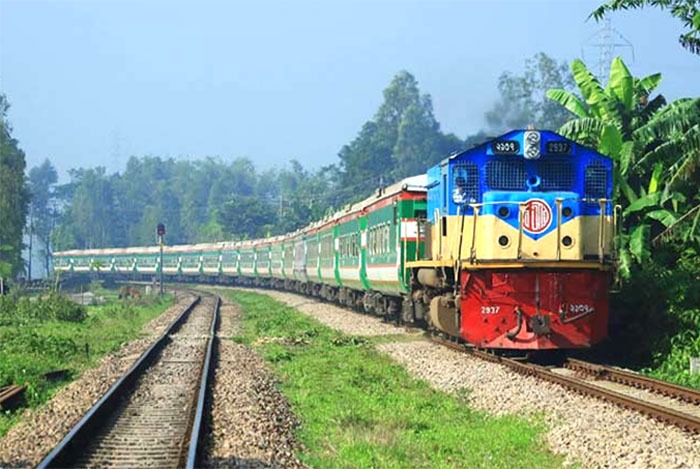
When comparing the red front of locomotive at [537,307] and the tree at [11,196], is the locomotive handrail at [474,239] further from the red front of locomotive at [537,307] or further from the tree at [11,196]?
the tree at [11,196]

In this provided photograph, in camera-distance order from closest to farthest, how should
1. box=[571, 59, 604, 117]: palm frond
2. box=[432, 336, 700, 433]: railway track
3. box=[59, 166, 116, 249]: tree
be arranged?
box=[432, 336, 700, 433]: railway track → box=[571, 59, 604, 117]: palm frond → box=[59, 166, 116, 249]: tree

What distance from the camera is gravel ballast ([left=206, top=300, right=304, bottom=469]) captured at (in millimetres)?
9898

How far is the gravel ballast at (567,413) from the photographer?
371 inches

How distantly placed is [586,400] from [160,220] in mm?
151575

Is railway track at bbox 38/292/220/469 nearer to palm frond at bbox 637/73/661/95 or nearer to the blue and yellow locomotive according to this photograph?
the blue and yellow locomotive

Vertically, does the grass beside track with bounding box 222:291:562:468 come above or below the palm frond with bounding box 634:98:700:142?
→ below

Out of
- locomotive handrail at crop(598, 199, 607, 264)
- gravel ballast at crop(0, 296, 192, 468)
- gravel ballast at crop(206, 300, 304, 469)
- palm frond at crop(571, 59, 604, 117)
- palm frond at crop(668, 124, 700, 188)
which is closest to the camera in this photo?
gravel ballast at crop(206, 300, 304, 469)

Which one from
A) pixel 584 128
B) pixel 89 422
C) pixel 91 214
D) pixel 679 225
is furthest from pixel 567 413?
pixel 91 214

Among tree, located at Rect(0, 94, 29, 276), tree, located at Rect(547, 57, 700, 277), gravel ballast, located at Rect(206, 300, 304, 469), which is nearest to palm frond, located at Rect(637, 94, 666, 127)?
tree, located at Rect(547, 57, 700, 277)

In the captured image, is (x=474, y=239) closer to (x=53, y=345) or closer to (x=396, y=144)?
(x=53, y=345)

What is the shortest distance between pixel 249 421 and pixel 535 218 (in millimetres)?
6246

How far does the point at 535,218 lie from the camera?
1596 cm

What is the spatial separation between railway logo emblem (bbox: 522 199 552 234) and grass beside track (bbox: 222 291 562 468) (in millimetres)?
2952

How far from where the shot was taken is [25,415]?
522 inches
